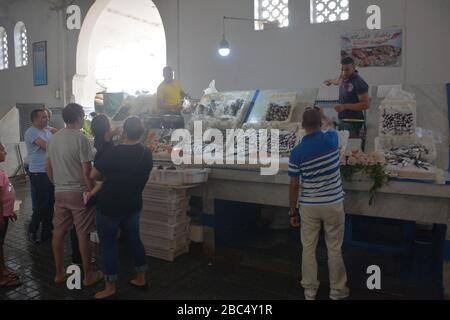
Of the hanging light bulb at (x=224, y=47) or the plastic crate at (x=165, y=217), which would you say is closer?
the plastic crate at (x=165, y=217)

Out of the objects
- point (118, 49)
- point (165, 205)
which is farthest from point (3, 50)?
point (165, 205)

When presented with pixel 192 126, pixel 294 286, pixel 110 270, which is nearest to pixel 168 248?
pixel 110 270

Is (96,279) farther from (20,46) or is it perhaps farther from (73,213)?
(20,46)

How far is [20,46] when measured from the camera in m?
14.1

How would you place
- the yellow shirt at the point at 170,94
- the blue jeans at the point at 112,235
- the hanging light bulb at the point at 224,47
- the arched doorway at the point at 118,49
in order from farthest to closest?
the arched doorway at the point at 118,49
the hanging light bulb at the point at 224,47
the yellow shirt at the point at 170,94
the blue jeans at the point at 112,235

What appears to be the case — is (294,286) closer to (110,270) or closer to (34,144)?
(110,270)

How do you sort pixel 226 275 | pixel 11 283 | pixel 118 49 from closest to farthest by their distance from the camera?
pixel 11 283 → pixel 226 275 → pixel 118 49

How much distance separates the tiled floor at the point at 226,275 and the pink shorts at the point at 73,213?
1.94ft

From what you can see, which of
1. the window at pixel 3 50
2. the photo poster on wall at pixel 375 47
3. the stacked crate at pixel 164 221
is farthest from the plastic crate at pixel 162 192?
the window at pixel 3 50

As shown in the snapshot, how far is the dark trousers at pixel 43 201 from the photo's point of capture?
4969mm

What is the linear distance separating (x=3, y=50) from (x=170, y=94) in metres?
12.2

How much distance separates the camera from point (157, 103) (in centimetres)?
608

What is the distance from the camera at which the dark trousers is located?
4.97 meters

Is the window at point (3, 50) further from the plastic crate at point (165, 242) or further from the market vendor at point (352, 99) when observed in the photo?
the market vendor at point (352, 99)
